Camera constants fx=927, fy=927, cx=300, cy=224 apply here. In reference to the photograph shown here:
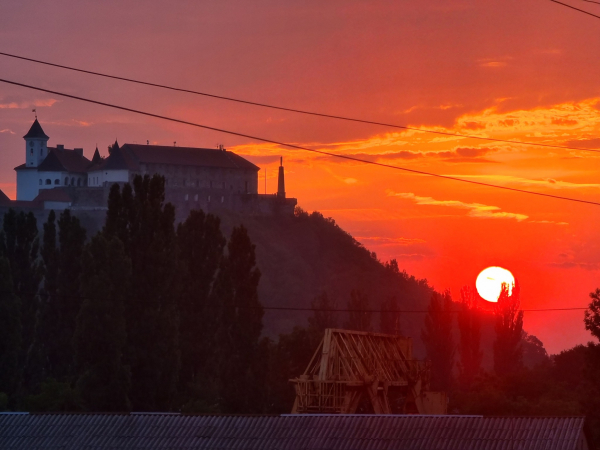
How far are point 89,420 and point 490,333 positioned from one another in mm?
98207

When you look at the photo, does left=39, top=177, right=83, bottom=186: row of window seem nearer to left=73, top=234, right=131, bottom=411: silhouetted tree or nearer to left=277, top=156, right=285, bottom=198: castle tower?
left=277, top=156, right=285, bottom=198: castle tower

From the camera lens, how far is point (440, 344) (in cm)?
6788

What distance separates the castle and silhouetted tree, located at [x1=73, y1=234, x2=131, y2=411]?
75.0 metres

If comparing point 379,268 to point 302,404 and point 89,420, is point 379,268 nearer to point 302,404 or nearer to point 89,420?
point 302,404

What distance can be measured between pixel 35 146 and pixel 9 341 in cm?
8649

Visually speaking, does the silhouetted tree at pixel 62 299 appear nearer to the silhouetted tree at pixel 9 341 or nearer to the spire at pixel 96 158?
the silhouetted tree at pixel 9 341

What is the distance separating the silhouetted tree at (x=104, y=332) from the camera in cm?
3456

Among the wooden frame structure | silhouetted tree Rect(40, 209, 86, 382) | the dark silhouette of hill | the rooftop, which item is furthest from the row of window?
the wooden frame structure

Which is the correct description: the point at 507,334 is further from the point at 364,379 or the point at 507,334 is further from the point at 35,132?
the point at 35,132

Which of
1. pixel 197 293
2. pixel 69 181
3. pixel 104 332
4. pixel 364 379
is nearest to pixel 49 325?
→ pixel 197 293

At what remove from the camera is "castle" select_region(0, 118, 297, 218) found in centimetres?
11238

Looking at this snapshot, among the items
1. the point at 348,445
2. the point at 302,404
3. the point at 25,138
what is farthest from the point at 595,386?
the point at 25,138

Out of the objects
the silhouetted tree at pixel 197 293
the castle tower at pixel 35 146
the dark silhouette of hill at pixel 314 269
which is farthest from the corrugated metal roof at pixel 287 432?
the castle tower at pixel 35 146

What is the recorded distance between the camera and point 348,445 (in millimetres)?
21812
